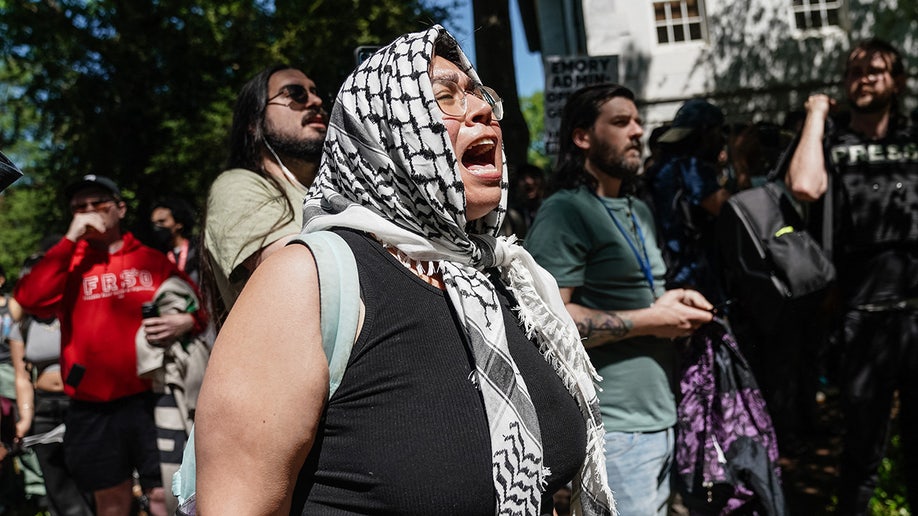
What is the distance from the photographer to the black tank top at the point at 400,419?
4.90 feet

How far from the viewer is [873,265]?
3.98 meters

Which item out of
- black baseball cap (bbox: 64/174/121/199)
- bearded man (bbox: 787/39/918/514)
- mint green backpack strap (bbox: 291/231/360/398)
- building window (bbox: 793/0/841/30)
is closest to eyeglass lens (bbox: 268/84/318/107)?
mint green backpack strap (bbox: 291/231/360/398)

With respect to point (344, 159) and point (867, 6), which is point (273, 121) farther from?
point (867, 6)

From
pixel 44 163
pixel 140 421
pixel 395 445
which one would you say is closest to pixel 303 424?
pixel 395 445

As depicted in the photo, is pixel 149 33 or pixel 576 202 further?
pixel 149 33

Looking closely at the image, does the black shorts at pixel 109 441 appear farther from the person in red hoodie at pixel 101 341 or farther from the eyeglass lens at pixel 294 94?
the eyeglass lens at pixel 294 94

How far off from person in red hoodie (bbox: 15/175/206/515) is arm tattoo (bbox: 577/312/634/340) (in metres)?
2.41

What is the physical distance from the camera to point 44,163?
54.1 ft

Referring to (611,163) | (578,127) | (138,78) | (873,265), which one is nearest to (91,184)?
(578,127)

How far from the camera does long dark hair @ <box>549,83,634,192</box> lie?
346 centimetres

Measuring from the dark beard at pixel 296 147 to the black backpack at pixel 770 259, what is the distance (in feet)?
5.92

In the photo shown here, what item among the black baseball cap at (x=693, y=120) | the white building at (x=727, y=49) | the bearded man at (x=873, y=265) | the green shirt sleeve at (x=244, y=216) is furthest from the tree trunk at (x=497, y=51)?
the white building at (x=727, y=49)

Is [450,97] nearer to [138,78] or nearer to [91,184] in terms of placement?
[91,184]

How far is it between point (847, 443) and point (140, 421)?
358cm
